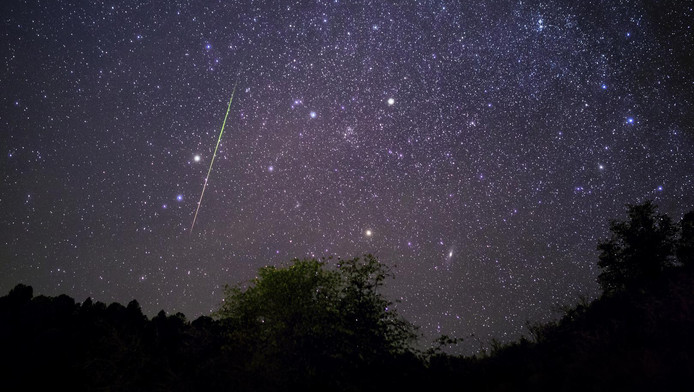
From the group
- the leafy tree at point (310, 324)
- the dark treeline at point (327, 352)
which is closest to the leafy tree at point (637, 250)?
the dark treeline at point (327, 352)

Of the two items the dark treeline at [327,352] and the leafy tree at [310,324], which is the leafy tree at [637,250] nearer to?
the dark treeline at [327,352]

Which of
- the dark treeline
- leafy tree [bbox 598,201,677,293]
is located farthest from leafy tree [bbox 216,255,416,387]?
leafy tree [bbox 598,201,677,293]

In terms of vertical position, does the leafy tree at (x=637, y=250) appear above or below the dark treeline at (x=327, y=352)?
above

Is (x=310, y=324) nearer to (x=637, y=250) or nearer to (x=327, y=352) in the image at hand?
(x=327, y=352)

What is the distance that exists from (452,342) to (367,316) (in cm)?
473

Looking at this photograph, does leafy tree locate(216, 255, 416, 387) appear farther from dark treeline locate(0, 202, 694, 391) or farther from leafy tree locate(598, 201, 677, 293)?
leafy tree locate(598, 201, 677, 293)

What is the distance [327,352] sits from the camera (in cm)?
1600

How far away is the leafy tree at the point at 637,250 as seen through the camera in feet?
97.0

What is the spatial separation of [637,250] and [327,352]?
98.6 ft

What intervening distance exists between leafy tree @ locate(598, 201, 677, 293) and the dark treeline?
575 cm

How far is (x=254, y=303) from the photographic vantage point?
1820 cm

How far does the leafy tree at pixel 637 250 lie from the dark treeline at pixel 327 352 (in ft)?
18.9

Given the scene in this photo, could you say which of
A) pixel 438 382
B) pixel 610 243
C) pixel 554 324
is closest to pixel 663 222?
pixel 610 243

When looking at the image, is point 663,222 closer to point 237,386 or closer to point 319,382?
point 319,382
